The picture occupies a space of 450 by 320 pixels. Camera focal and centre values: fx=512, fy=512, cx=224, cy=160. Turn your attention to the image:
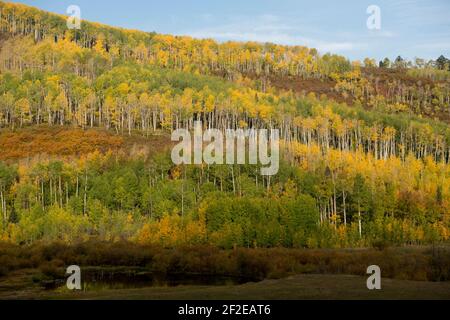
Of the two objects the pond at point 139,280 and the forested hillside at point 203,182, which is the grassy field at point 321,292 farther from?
the forested hillside at point 203,182

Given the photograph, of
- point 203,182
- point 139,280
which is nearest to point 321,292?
point 139,280

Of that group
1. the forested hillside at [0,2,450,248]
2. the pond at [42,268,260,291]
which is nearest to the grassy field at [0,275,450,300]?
the pond at [42,268,260,291]

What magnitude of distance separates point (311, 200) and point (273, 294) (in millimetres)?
66336

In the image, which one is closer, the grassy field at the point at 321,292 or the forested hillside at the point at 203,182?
the grassy field at the point at 321,292

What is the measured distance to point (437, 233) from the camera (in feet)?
326

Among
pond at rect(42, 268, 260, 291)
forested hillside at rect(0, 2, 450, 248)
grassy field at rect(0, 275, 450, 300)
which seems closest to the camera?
grassy field at rect(0, 275, 450, 300)

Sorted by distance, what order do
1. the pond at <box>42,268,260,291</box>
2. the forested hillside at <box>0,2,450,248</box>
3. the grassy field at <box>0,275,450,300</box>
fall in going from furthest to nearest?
the forested hillside at <box>0,2,450,248</box>
the pond at <box>42,268,260,291</box>
the grassy field at <box>0,275,450,300</box>

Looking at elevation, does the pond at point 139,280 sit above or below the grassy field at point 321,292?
below

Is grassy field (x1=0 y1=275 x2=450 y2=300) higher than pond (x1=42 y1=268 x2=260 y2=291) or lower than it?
higher

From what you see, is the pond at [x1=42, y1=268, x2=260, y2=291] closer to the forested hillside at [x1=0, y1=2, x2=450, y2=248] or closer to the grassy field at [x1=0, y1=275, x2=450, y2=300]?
the grassy field at [x1=0, y1=275, x2=450, y2=300]

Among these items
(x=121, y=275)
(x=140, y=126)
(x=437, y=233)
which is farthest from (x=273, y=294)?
(x=140, y=126)

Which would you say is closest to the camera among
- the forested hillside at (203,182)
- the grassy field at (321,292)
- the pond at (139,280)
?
the grassy field at (321,292)

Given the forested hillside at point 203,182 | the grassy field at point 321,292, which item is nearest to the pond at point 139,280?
the grassy field at point 321,292
